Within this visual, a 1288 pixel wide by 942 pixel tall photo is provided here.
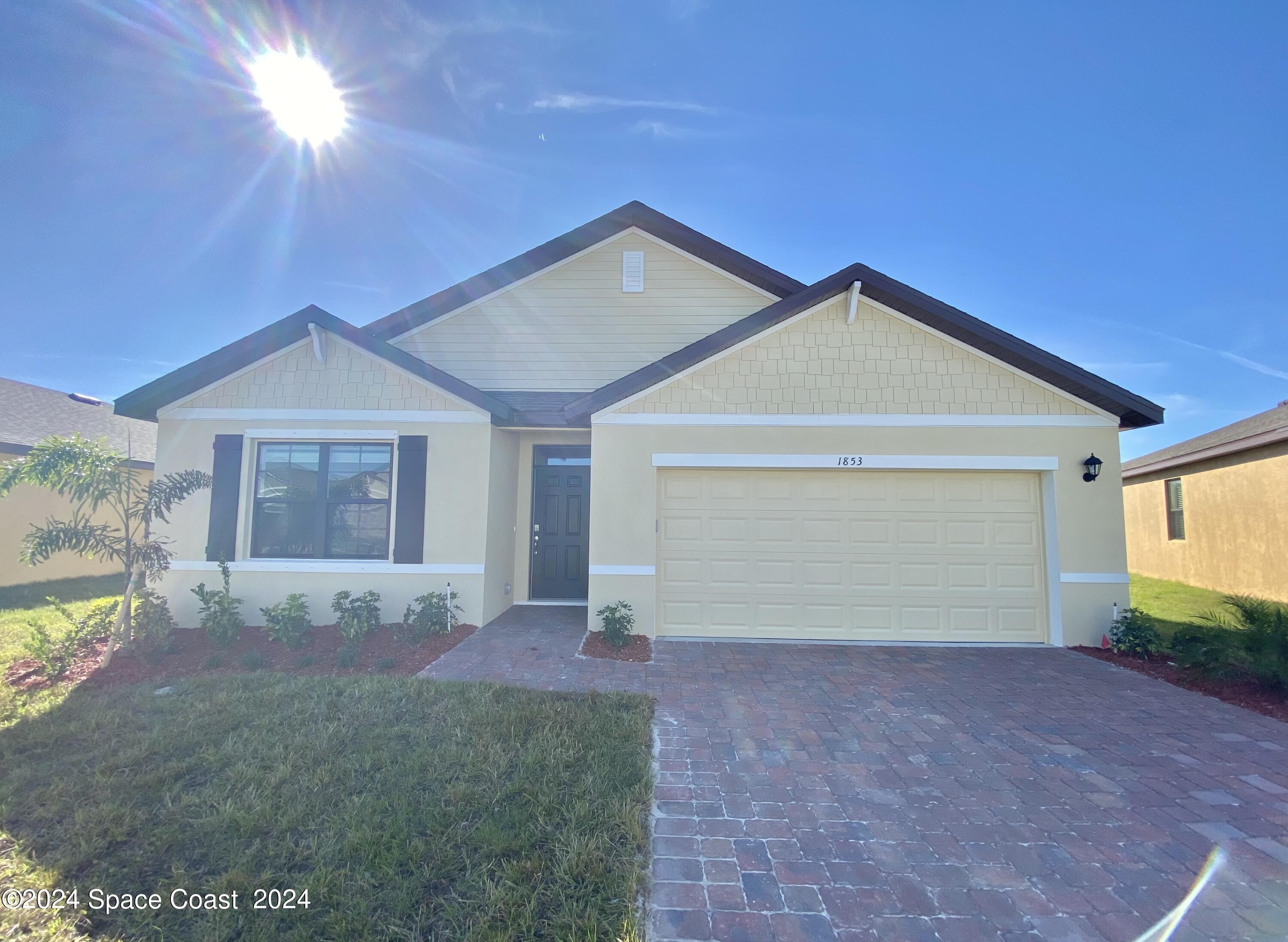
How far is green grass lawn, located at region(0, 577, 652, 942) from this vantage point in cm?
239

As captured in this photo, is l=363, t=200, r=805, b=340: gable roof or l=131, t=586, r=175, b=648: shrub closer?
l=131, t=586, r=175, b=648: shrub

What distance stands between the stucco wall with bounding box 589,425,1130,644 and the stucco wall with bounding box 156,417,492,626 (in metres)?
1.74

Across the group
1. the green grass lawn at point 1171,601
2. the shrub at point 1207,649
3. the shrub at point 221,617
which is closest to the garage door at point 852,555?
the shrub at point 1207,649

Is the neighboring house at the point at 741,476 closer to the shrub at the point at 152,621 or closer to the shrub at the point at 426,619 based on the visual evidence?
the shrub at the point at 426,619

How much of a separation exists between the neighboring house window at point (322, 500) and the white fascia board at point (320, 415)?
370 mm

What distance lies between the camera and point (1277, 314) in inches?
451

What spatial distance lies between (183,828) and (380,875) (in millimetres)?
1394

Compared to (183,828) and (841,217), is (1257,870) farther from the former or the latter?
(841,217)

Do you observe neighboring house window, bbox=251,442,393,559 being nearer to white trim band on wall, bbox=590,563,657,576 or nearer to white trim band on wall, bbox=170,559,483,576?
white trim band on wall, bbox=170,559,483,576

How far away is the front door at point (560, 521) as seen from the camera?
8.98 metres

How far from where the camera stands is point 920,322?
7.20m

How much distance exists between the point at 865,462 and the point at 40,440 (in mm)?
16843

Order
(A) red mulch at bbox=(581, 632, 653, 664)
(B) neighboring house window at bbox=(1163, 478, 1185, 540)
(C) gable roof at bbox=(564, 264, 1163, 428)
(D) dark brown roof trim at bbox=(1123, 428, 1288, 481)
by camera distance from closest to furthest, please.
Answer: (A) red mulch at bbox=(581, 632, 653, 664) < (C) gable roof at bbox=(564, 264, 1163, 428) < (D) dark brown roof trim at bbox=(1123, 428, 1288, 481) < (B) neighboring house window at bbox=(1163, 478, 1185, 540)

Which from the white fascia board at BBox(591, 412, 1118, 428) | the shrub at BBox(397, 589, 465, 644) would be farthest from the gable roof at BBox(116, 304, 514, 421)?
the shrub at BBox(397, 589, 465, 644)
